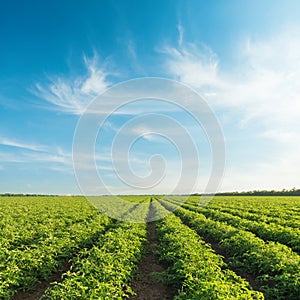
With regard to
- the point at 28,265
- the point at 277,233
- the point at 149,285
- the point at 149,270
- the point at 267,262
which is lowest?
the point at 149,285

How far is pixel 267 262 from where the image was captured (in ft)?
28.9

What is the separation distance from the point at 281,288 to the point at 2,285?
689 centimetres

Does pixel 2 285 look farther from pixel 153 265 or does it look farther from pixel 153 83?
pixel 153 83

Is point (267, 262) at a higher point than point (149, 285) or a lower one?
higher

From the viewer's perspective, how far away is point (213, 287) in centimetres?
597

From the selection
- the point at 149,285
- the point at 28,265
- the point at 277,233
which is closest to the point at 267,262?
the point at 149,285

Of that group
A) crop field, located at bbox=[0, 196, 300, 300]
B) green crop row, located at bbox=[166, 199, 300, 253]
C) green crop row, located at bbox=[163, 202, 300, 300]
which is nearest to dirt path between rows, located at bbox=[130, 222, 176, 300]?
crop field, located at bbox=[0, 196, 300, 300]

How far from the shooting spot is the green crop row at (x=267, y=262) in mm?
7289

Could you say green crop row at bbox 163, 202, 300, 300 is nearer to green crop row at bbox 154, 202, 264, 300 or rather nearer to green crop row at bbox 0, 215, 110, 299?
green crop row at bbox 154, 202, 264, 300

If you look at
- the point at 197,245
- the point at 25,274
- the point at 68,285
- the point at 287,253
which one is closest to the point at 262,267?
the point at 287,253

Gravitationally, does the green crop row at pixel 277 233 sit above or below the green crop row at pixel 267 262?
above

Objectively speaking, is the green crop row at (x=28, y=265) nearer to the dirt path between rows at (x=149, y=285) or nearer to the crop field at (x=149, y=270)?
the crop field at (x=149, y=270)

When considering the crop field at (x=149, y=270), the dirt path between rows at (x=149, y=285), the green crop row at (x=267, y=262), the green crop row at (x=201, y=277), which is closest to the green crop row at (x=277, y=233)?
the crop field at (x=149, y=270)

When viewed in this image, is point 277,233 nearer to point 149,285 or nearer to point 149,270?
point 149,270
